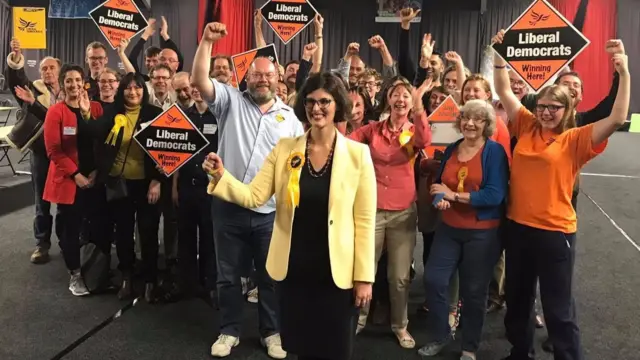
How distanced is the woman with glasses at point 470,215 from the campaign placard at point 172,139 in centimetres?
136

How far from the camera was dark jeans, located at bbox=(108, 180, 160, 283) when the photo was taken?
3.55m

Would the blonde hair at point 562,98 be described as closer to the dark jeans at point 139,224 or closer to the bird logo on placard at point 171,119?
the bird logo on placard at point 171,119

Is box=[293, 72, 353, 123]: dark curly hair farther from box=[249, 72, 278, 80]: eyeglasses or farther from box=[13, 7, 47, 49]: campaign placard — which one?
box=[13, 7, 47, 49]: campaign placard

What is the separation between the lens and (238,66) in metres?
4.68

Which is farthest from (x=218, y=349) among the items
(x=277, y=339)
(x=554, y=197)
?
(x=554, y=197)

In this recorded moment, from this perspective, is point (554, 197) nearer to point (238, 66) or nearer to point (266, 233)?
point (266, 233)

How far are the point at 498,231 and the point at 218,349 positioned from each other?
5.20 ft

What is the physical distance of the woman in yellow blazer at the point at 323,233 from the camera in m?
2.06

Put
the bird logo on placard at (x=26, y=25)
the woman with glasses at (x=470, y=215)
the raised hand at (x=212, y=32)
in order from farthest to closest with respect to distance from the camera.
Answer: the bird logo on placard at (x=26, y=25) → the woman with glasses at (x=470, y=215) → the raised hand at (x=212, y=32)

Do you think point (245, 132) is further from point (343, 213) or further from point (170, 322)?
point (170, 322)

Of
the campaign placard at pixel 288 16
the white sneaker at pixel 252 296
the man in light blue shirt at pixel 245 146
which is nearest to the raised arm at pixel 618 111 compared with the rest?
the man in light blue shirt at pixel 245 146

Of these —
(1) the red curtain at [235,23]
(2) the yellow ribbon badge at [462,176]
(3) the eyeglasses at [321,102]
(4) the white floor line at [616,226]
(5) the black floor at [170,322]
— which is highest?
(1) the red curtain at [235,23]

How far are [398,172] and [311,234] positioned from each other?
1.03 meters

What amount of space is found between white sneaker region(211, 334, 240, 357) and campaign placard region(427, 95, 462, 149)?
158cm
